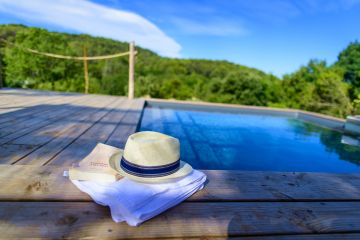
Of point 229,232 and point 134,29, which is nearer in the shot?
point 229,232

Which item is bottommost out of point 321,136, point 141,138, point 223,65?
point 321,136

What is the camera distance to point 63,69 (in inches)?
675

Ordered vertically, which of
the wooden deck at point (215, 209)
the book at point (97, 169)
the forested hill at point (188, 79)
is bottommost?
the wooden deck at point (215, 209)

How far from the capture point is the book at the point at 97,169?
841 mm

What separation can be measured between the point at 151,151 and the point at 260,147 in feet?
8.79

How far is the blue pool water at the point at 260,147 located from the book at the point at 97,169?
4.28 ft

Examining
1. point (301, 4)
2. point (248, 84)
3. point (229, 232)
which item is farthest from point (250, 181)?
point (248, 84)

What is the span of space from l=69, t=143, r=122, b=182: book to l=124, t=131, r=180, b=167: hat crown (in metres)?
0.09

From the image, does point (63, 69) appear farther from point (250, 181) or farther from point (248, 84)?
point (250, 181)

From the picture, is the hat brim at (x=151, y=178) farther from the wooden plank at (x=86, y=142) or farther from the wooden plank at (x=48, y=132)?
the wooden plank at (x=48, y=132)

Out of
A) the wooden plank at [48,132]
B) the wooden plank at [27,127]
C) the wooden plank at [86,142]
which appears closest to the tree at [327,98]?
the wooden plank at [86,142]

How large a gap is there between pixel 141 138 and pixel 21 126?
1498mm

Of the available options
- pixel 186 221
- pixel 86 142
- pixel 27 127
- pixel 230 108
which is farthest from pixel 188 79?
pixel 186 221

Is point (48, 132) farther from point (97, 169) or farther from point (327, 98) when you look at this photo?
point (327, 98)
